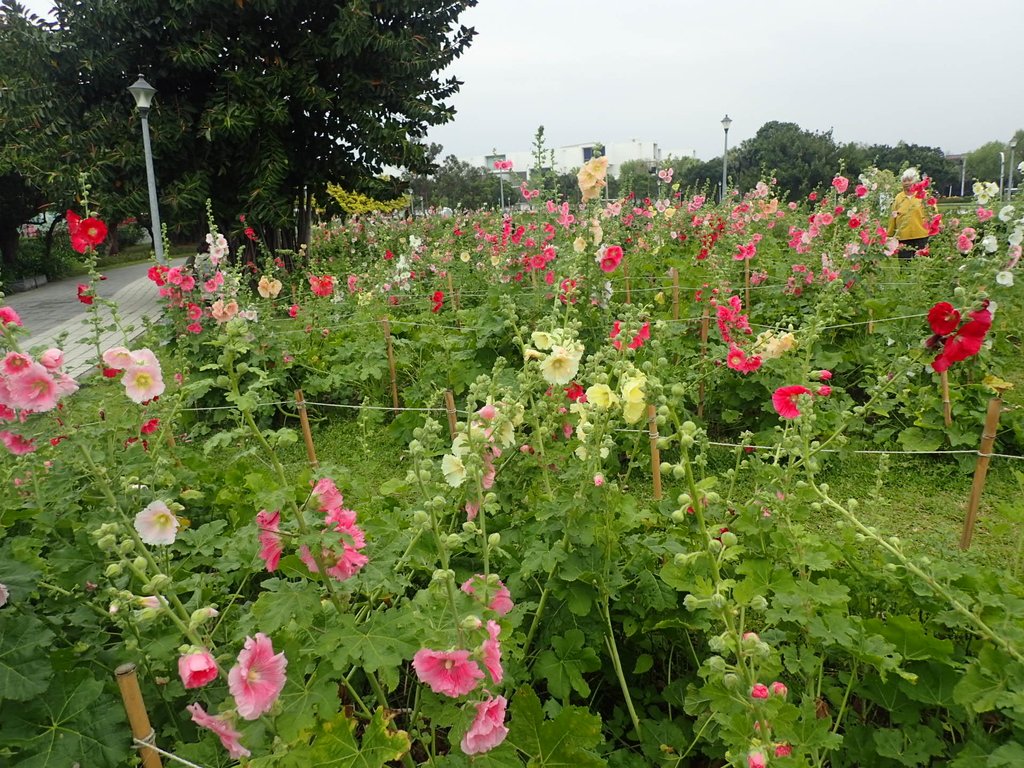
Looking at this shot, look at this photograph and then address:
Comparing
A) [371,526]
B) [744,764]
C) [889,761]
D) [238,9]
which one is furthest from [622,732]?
[238,9]

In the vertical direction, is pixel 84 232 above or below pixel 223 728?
above

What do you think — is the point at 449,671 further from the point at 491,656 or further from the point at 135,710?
the point at 135,710

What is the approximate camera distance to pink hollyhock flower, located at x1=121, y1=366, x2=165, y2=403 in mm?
1614

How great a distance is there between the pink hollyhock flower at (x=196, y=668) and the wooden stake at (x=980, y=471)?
2.48 metres

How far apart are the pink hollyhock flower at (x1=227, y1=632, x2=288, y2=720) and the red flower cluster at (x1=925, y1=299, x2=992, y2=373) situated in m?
1.82

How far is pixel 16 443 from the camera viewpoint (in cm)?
222

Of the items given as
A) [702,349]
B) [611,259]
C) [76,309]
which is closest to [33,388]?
[611,259]

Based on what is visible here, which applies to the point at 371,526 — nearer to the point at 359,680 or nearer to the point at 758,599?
the point at 359,680

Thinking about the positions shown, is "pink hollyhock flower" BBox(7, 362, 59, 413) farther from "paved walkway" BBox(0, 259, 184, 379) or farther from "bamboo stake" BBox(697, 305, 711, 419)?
"paved walkway" BBox(0, 259, 184, 379)

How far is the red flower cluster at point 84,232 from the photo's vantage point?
3.11 m

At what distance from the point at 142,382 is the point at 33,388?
0.73ft

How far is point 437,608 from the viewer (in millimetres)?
1404

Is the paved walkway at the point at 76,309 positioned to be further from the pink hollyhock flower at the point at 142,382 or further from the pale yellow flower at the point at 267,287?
the pink hollyhock flower at the point at 142,382

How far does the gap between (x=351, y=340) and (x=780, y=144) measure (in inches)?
1399
